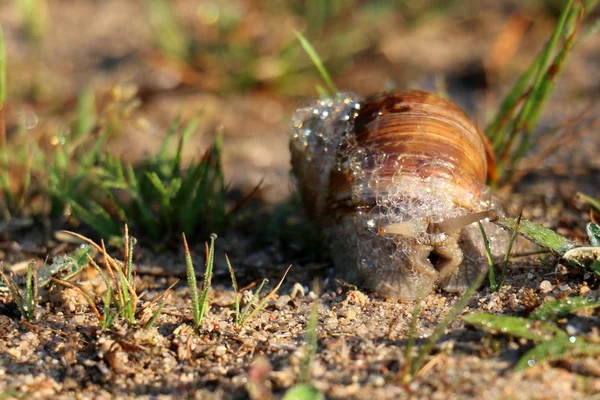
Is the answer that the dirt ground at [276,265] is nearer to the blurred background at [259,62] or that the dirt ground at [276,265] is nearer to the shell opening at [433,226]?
the blurred background at [259,62]

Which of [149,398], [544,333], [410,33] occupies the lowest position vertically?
[149,398]

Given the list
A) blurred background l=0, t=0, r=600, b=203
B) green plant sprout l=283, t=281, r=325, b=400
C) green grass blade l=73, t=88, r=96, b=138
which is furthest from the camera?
blurred background l=0, t=0, r=600, b=203

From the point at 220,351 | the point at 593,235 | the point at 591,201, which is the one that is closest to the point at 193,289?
the point at 220,351

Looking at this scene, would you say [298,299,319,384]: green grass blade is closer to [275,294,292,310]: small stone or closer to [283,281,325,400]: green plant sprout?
[283,281,325,400]: green plant sprout

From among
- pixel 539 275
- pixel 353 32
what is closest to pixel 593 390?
pixel 539 275

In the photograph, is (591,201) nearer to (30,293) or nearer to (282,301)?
(282,301)

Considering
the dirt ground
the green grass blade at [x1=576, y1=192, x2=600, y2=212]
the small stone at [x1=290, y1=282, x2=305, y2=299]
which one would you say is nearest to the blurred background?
the dirt ground

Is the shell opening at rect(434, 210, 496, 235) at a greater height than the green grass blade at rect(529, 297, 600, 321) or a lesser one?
greater

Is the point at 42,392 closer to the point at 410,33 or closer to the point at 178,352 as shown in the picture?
the point at 178,352
